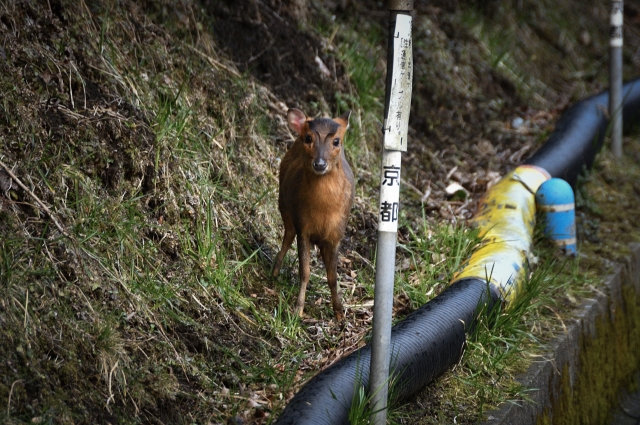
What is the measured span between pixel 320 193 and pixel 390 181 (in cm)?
102

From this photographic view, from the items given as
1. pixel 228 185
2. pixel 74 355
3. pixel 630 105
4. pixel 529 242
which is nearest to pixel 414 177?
pixel 529 242

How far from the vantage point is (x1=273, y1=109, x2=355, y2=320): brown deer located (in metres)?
4.19

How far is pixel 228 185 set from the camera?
5.18 metres

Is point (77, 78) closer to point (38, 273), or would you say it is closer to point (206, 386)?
point (38, 273)

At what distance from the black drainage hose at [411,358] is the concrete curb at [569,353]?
0.39 meters

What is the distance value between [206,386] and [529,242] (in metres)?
2.61

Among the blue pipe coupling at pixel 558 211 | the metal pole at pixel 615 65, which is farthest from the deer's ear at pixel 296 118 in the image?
the metal pole at pixel 615 65

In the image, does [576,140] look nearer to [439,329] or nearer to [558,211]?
[558,211]

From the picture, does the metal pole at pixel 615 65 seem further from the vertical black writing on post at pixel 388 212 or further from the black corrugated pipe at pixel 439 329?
the vertical black writing on post at pixel 388 212

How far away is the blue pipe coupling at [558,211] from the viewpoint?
5.86 meters

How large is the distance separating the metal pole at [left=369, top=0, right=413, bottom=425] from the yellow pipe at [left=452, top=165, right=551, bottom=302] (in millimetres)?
1432

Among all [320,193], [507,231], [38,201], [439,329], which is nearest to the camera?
[38,201]

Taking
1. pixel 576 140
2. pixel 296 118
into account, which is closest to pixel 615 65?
pixel 576 140

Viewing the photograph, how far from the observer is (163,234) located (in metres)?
4.45
